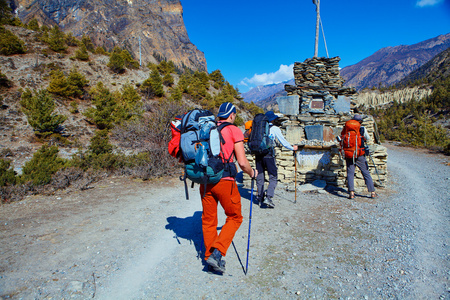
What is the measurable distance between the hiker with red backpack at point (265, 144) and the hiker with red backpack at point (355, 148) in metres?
1.41

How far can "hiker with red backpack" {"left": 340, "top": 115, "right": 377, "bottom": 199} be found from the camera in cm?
504

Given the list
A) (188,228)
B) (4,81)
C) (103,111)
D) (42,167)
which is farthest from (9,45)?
(188,228)

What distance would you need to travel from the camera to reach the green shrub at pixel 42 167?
547 cm

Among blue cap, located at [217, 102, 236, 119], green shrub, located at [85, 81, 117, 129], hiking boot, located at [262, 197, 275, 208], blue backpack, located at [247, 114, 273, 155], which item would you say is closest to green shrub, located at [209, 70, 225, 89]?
green shrub, located at [85, 81, 117, 129]

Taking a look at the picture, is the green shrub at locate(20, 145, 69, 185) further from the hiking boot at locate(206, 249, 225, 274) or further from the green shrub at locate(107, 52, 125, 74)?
the green shrub at locate(107, 52, 125, 74)

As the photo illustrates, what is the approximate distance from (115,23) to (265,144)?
101010 millimetres

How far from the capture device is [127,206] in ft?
16.0

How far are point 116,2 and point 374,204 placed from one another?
11180cm

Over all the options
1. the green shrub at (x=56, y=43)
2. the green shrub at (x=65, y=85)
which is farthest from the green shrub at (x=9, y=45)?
the green shrub at (x=65, y=85)

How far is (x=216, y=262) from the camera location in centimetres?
249

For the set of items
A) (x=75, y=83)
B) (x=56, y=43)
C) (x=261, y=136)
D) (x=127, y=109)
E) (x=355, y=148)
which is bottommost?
(x=355, y=148)

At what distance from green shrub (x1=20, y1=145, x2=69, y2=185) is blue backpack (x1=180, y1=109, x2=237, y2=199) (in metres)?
4.87

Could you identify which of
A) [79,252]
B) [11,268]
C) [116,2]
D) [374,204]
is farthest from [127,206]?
[116,2]

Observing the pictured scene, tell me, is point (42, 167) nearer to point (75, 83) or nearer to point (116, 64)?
point (75, 83)
